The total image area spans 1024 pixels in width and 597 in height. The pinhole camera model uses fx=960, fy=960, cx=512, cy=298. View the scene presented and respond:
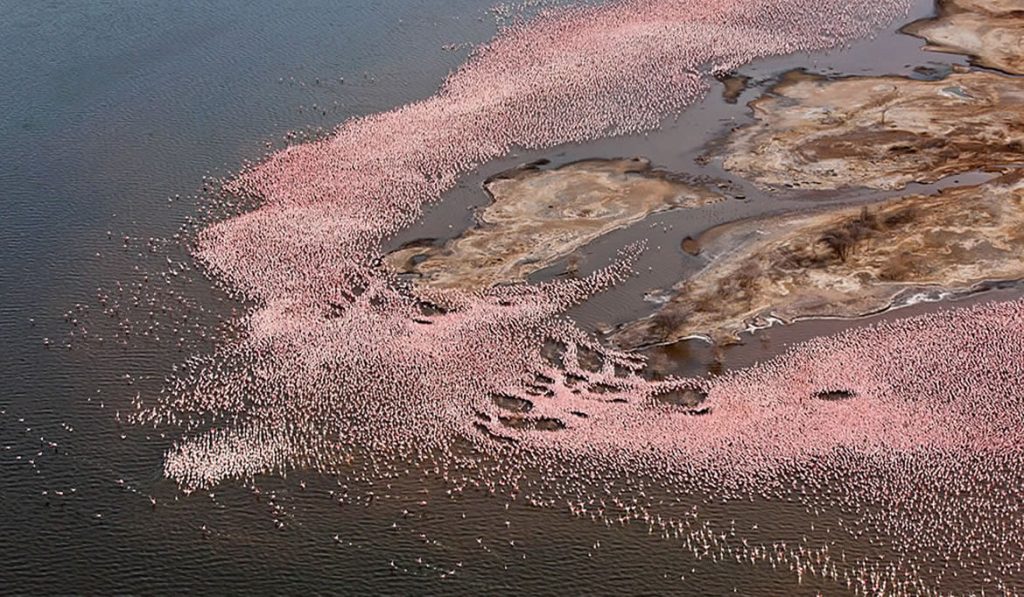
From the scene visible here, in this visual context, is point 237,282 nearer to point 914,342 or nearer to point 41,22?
point 914,342

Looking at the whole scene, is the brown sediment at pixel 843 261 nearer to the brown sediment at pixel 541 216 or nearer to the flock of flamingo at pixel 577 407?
the flock of flamingo at pixel 577 407

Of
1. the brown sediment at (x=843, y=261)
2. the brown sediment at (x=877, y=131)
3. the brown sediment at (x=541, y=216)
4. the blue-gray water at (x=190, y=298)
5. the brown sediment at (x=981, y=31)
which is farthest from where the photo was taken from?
the brown sediment at (x=981, y=31)

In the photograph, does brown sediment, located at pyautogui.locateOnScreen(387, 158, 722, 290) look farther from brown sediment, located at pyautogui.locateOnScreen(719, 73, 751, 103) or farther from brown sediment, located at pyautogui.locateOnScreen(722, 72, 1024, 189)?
brown sediment, located at pyautogui.locateOnScreen(719, 73, 751, 103)

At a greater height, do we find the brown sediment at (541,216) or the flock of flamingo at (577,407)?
the brown sediment at (541,216)

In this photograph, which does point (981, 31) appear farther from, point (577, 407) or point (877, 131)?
point (577, 407)

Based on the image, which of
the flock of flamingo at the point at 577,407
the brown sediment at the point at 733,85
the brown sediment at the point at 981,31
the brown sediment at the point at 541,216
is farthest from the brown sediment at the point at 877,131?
the flock of flamingo at the point at 577,407

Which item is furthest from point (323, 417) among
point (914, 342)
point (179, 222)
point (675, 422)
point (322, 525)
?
point (914, 342)

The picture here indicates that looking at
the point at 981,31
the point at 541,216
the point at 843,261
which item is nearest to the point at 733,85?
the point at 541,216
